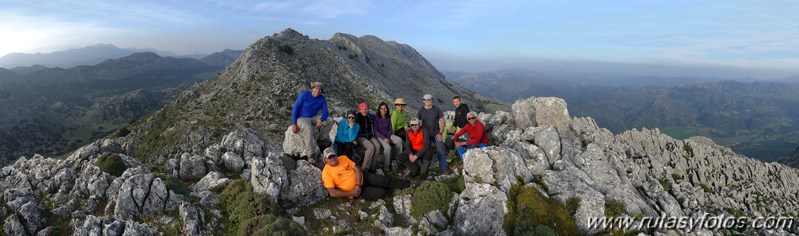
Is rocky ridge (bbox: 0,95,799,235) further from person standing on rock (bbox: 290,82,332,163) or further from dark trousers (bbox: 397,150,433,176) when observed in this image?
dark trousers (bbox: 397,150,433,176)

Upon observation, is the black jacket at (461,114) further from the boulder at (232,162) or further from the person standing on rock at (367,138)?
the boulder at (232,162)

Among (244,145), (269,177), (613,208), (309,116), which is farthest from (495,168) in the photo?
(244,145)

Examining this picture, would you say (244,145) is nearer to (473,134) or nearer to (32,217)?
(32,217)

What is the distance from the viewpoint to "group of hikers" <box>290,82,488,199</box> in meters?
18.7

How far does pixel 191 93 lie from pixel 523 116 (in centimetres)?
6029

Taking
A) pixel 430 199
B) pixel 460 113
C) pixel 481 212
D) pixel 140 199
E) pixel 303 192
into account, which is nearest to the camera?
pixel 140 199

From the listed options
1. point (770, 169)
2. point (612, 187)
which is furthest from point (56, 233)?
point (770, 169)

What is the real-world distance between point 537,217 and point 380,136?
29.1ft

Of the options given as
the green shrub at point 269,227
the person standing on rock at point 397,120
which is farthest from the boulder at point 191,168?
the person standing on rock at point 397,120

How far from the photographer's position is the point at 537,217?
1500 centimetres

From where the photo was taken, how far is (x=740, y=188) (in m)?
40.6

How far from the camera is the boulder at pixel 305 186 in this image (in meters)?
16.4

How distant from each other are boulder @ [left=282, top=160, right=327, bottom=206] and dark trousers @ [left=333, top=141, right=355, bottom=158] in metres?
2.16

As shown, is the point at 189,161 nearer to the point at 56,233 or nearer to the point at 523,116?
the point at 56,233
